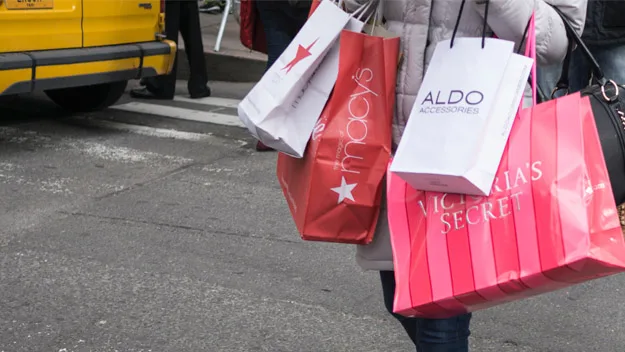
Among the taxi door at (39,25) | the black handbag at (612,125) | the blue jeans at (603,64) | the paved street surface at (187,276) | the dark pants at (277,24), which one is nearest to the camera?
the black handbag at (612,125)

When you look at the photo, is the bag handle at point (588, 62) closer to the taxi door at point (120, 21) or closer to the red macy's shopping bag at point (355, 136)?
the red macy's shopping bag at point (355, 136)

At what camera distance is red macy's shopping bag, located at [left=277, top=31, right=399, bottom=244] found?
2457 millimetres

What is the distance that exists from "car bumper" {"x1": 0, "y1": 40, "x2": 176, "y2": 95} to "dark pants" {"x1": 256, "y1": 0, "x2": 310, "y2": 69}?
1.03 meters

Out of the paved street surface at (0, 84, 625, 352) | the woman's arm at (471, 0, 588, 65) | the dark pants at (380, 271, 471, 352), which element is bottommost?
the paved street surface at (0, 84, 625, 352)

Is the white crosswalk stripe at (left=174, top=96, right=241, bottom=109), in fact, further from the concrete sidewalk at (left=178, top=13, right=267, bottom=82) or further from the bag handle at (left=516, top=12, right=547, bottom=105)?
the bag handle at (left=516, top=12, right=547, bottom=105)

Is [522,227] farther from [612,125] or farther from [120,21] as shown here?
[120,21]

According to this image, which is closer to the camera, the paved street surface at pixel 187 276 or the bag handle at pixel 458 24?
the bag handle at pixel 458 24

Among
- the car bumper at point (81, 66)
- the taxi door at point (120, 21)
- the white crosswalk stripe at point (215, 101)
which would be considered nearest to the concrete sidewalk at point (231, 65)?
the white crosswalk stripe at point (215, 101)

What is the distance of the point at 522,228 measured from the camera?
210 centimetres

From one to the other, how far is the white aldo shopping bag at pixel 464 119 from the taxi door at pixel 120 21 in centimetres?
504

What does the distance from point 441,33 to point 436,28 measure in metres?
0.02

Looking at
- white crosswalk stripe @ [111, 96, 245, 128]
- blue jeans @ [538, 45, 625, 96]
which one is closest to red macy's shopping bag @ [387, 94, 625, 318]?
blue jeans @ [538, 45, 625, 96]

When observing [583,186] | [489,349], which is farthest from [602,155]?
[489,349]

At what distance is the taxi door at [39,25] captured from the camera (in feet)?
20.9
